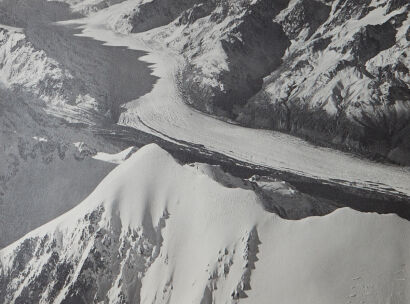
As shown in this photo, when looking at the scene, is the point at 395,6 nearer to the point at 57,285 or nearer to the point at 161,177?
Result: the point at 161,177

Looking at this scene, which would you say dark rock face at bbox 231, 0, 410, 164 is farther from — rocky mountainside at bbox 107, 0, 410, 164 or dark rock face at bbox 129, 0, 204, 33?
dark rock face at bbox 129, 0, 204, 33

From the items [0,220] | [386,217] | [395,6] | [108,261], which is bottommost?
[0,220]

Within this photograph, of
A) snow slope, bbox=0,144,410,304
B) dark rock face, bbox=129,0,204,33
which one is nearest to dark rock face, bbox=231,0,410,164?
snow slope, bbox=0,144,410,304

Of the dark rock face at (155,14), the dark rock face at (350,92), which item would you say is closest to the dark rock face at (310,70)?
the dark rock face at (350,92)

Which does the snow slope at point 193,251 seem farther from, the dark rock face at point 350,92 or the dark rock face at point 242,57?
the dark rock face at point 242,57

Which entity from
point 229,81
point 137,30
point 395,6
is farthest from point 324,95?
point 137,30

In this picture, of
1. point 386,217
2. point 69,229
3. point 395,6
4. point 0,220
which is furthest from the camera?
point 395,6
